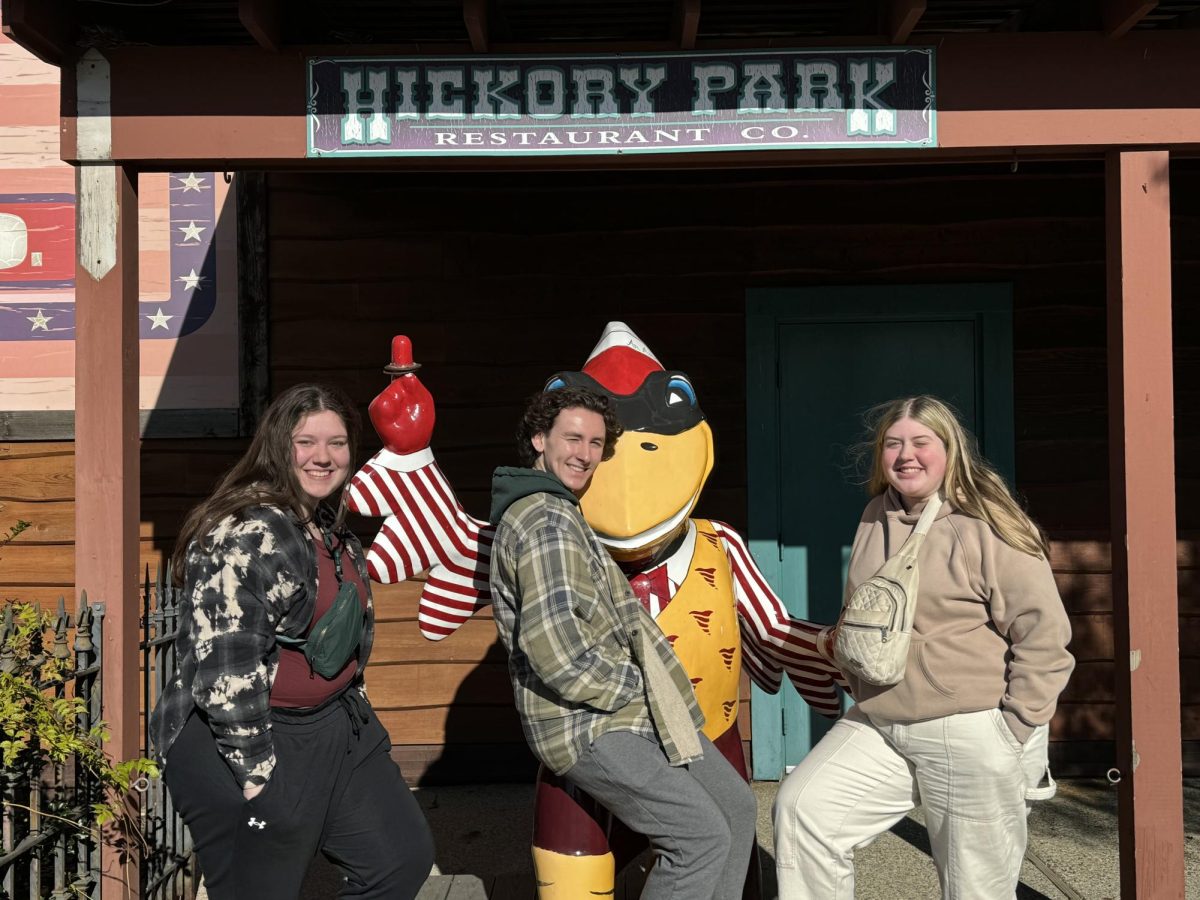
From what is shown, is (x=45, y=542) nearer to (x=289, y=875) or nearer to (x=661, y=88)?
(x=289, y=875)

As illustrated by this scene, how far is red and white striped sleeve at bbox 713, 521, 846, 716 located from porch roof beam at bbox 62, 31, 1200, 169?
1.29m

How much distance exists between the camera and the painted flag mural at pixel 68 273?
5469 millimetres

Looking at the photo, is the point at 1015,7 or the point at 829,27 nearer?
the point at 1015,7

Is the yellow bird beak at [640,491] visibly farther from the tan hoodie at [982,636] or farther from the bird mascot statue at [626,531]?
the tan hoodie at [982,636]

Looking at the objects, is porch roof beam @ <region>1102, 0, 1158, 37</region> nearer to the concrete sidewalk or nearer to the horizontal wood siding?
the horizontal wood siding

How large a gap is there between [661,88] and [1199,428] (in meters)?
3.42

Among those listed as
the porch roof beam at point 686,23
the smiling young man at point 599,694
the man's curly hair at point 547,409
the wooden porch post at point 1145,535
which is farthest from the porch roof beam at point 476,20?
the wooden porch post at point 1145,535

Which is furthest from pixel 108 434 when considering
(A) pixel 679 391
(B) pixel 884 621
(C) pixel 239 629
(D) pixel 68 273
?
(B) pixel 884 621

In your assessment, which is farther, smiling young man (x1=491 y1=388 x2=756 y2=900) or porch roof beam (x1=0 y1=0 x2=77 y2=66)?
porch roof beam (x1=0 y1=0 x2=77 y2=66)

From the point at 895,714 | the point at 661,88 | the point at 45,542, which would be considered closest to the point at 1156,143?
the point at 661,88

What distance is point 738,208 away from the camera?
549 centimetres

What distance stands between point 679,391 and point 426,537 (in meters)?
0.88

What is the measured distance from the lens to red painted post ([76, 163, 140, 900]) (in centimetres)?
357

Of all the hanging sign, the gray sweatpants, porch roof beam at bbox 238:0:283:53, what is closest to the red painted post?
porch roof beam at bbox 238:0:283:53
